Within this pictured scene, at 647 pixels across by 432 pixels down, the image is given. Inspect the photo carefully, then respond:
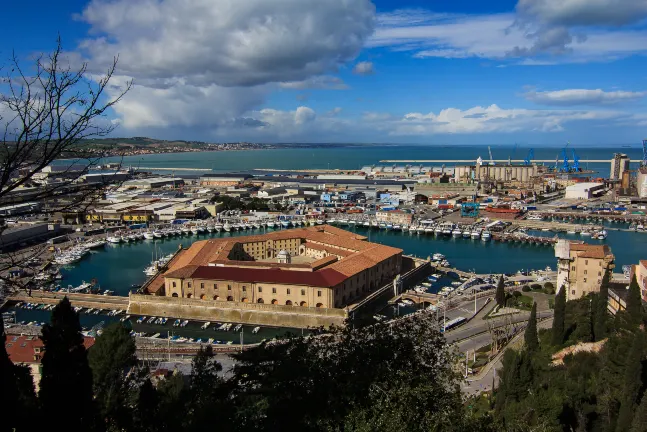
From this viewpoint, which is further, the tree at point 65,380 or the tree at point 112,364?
the tree at point 112,364

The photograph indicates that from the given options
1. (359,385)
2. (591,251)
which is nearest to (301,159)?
(591,251)

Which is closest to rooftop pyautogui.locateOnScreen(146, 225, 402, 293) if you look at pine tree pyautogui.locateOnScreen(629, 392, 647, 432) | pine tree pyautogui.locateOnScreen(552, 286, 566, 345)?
pine tree pyautogui.locateOnScreen(552, 286, 566, 345)

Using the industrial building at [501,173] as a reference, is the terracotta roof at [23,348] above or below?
below

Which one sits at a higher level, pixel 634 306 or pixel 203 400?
pixel 203 400

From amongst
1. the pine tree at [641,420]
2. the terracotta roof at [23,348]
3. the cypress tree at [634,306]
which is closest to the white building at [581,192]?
the cypress tree at [634,306]

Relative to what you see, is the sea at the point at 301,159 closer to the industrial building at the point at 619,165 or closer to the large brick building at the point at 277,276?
the industrial building at the point at 619,165

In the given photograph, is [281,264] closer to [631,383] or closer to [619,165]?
[631,383]

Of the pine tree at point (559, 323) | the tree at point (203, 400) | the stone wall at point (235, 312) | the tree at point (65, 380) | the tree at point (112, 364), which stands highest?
the tree at point (65, 380)

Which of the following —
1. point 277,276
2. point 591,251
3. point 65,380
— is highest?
point 65,380
